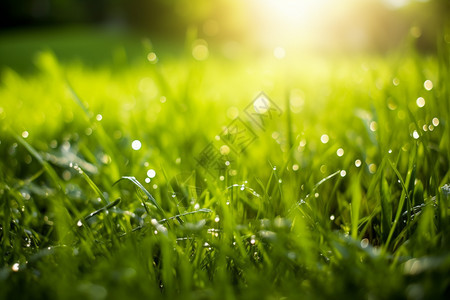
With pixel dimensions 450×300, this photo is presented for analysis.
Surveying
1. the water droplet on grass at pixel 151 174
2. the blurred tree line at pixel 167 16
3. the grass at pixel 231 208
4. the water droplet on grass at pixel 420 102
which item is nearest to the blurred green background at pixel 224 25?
the blurred tree line at pixel 167 16

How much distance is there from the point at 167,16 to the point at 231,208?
75.9 ft

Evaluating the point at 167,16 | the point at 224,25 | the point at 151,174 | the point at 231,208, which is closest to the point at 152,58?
the point at 151,174

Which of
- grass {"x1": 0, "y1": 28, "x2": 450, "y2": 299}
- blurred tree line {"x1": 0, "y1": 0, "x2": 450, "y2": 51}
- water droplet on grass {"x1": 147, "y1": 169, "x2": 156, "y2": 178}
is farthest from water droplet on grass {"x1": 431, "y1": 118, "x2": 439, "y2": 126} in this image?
blurred tree line {"x1": 0, "y1": 0, "x2": 450, "y2": 51}

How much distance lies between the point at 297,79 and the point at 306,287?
7.30 feet

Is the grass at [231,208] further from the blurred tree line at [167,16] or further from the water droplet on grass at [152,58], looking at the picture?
the blurred tree line at [167,16]

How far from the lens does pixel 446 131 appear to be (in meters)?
0.82

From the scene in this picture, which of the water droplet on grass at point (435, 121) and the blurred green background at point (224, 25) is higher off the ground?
the blurred green background at point (224, 25)

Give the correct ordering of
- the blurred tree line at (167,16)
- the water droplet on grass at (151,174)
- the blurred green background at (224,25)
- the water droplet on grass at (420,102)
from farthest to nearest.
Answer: the blurred tree line at (167,16) → the blurred green background at (224,25) → the water droplet on grass at (420,102) → the water droplet on grass at (151,174)

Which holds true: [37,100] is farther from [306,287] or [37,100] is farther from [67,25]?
[67,25]

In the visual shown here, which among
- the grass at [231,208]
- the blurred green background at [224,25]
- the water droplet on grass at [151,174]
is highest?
the blurred green background at [224,25]

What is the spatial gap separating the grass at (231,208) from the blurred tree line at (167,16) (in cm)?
837

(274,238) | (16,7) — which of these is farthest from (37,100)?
(16,7)

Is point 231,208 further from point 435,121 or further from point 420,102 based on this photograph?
point 420,102

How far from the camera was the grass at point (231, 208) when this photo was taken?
1.73 ft
